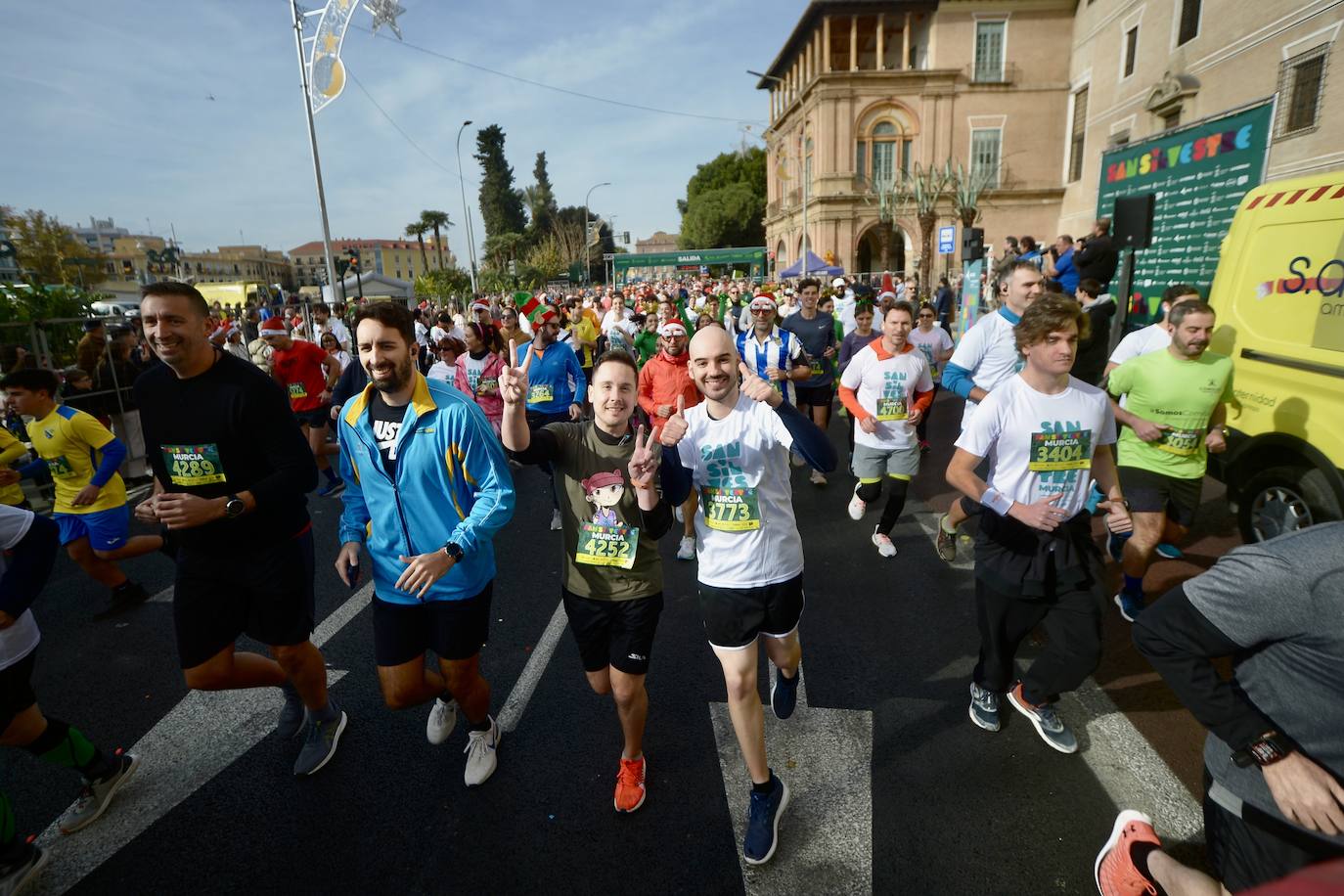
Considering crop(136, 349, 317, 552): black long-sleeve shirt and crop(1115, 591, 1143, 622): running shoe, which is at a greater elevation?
crop(136, 349, 317, 552): black long-sleeve shirt

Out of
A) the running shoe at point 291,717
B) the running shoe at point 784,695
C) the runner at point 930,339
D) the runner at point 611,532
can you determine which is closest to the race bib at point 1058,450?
the running shoe at point 784,695

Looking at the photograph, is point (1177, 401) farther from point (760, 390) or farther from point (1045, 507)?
point (760, 390)

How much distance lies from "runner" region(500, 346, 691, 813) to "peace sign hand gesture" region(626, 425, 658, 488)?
184 millimetres

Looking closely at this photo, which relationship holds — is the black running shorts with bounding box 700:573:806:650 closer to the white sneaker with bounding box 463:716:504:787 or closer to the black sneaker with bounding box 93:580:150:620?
the white sneaker with bounding box 463:716:504:787

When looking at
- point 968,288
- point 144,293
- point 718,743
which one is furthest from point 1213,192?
point 144,293

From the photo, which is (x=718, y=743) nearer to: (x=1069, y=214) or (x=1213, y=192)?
(x=1213, y=192)

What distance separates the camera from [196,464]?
2.95 meters

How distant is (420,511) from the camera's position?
2914mm

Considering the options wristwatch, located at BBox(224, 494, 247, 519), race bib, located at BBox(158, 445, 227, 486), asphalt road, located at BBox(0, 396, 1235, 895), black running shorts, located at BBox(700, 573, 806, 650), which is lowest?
asphalt road, located at BBox(0, 396, 1235, 895)

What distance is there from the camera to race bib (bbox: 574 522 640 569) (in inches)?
113

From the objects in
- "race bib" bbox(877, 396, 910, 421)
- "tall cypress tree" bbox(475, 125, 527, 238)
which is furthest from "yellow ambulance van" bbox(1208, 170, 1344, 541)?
"tall cypress tree" bbox(475, 125, 527, 238)

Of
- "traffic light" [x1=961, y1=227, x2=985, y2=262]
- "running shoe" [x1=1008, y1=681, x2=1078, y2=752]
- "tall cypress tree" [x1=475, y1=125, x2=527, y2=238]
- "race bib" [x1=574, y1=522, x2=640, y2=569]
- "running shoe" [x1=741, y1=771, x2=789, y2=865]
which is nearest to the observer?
"running shoe" [x1=741, y1=771, x2=789, y2=865]

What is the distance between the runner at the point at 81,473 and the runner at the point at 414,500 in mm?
2935

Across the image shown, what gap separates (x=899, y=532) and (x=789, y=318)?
336 centimetres
